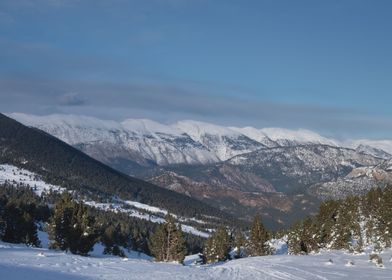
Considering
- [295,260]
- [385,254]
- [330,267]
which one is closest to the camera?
[330,267]

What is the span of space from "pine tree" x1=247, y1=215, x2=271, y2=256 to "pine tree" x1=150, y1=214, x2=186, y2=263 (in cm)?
2576

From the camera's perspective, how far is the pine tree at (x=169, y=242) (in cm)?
9156

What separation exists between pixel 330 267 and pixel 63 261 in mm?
24999

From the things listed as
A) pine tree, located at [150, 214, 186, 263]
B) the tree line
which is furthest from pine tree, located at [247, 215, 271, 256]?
pine tree, located at [150, 214, 186, 263]

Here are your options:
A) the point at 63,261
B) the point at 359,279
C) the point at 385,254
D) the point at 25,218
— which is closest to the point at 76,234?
the point at 25,218

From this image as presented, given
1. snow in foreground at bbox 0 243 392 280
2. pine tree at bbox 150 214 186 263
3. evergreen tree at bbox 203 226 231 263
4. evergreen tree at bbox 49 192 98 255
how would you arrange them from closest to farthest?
1. snow in foreground at bbox 0 243 392 280
2. evergreen tree at bbox 49 192 98 255
3. pine tree at bbox 150 214 186 263
4. evergreen tree at bbox 203 226 231 263

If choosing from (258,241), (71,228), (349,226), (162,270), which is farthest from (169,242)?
(162,270)

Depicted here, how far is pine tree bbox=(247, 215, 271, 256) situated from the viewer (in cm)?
11419

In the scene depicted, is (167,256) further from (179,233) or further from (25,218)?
(25,218)

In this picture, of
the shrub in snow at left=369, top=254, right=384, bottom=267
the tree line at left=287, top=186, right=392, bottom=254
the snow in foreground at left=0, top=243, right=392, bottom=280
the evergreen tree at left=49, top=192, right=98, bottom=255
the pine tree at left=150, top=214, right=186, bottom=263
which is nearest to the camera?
the snow in foreground at left=0, top=243, right=392, bottom=280

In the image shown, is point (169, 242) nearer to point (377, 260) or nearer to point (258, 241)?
point (258, 241)

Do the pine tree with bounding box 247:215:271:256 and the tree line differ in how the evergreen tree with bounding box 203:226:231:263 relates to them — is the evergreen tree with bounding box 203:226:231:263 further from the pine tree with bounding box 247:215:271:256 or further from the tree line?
the tree line

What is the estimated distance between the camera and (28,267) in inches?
1523

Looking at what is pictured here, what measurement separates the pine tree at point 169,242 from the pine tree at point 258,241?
1014 inches
